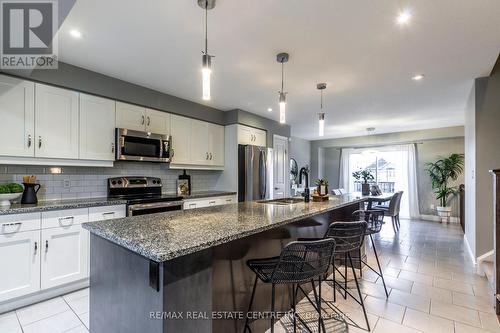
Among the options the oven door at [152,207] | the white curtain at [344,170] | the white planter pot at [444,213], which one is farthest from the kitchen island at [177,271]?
the white curtain at [344,170]

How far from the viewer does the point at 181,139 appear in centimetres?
409

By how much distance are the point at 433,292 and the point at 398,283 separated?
0.33m


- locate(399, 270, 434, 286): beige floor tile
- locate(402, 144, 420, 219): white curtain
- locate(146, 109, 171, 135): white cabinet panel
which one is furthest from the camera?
locate(402, 144, 420, 219): white curtain

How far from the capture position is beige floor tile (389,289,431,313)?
2378mm

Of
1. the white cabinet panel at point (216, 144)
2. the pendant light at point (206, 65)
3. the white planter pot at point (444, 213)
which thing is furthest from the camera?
the white planter pot at point (444, 213)

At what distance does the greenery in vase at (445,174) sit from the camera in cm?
625

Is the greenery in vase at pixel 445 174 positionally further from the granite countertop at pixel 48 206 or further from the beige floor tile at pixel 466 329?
the granite countertop at pixel 48 206

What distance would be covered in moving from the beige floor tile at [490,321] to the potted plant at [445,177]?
484 cm

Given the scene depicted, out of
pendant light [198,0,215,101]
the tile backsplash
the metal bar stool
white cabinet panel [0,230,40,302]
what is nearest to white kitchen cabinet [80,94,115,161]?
the tile backsplash

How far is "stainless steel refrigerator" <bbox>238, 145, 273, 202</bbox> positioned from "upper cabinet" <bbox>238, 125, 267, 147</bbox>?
0.20 metres

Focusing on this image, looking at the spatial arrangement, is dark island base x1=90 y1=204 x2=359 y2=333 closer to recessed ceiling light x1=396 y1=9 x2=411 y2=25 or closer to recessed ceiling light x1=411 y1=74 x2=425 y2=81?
recessed ceiling light x1=396 y1=9 x2=411 y2=25

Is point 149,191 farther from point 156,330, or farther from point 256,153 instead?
point 156,330

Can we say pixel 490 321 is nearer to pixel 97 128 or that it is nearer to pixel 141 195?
pixel 141 195

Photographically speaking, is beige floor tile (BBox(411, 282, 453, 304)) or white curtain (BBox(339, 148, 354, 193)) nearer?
beige floor tile (BBox(411, 282, 453, 304))
